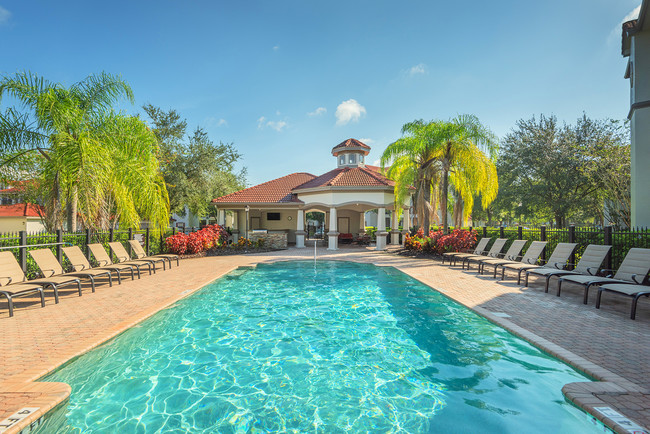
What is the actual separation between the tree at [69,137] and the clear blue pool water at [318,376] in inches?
242

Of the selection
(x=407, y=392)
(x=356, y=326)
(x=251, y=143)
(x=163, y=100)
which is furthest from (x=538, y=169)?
(x=163, y=100)

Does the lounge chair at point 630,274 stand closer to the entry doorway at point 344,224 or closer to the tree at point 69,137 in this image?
the tree at point 69,137

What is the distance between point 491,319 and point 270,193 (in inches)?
866

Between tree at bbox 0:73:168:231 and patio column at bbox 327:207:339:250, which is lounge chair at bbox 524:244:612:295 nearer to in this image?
tree at bbox 0:73:168:231

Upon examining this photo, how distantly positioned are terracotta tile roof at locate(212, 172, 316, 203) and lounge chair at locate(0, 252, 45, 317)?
1729 cm

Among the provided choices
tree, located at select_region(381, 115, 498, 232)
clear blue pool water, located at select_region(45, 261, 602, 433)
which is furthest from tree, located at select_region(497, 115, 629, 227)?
clear blue pool water, located at select_region(45, 261, 602, 433)

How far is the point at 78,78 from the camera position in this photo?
10.9 m

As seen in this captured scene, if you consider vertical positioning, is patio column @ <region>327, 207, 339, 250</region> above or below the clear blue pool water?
above

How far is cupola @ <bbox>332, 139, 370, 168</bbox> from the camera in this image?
2891cm

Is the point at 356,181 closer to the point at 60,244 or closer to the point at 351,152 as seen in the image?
the point at 351,152

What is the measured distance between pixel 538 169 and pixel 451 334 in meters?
26.6

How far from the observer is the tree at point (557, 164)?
926 inches

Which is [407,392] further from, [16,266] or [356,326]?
[16,266]

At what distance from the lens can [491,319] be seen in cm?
625
